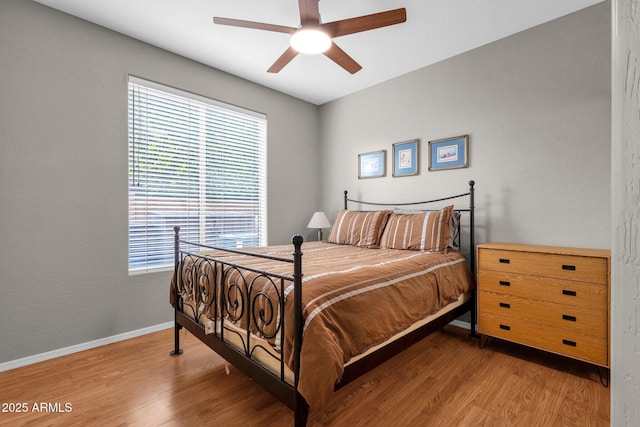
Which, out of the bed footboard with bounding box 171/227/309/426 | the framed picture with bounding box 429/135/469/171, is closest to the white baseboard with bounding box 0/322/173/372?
the bed footboard with bounding box 171/227/309/426

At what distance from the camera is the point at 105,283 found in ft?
8.61

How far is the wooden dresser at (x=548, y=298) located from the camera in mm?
1980

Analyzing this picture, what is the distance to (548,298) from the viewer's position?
216 centimetres

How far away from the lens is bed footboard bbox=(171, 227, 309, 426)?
139cm

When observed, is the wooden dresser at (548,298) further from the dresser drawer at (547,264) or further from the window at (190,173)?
the window at (190,173)

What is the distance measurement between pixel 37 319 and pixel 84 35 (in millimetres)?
2319

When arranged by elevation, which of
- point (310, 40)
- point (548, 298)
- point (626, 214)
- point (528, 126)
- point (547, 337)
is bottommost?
point (547, 337)

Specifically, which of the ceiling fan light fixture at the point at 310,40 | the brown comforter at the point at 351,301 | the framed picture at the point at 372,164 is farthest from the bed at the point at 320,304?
the ceiling fan light fixture at the point at 310,40

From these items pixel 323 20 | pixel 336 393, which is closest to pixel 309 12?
pixel 323 20

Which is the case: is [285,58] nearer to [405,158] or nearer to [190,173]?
[190,173]

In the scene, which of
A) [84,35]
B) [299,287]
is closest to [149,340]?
[299,287]

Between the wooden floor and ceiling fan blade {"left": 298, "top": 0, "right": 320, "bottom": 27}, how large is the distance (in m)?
2.37

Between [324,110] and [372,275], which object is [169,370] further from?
[324,110]

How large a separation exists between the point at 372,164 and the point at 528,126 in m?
1.65
